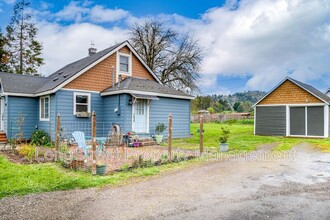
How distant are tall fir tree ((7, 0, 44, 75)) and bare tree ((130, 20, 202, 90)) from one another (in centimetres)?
1152

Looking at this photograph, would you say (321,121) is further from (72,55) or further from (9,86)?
(72,55)

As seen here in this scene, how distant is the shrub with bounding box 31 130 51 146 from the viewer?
13.2 meters

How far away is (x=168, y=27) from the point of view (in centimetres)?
2667

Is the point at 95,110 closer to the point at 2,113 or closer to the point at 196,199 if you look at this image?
the point at 2,113

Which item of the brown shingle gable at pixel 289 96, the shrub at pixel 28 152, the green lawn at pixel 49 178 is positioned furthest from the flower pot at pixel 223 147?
the brown shingle gable at pixel 289 96

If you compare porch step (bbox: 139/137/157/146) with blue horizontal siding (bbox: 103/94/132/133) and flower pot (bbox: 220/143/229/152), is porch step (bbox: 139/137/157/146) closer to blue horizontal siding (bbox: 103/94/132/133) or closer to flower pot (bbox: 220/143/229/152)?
blue horizontal siding (bbox: 103/94/132/133)

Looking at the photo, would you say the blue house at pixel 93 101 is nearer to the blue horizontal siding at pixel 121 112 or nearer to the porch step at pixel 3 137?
the blue horizontal siding at pixel 121 112

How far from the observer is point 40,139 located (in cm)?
1331

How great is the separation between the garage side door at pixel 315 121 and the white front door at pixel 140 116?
37.7ft

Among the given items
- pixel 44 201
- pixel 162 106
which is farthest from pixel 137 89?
pixel 44 201

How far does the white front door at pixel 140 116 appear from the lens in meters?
13.7

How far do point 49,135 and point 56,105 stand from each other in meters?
1.77

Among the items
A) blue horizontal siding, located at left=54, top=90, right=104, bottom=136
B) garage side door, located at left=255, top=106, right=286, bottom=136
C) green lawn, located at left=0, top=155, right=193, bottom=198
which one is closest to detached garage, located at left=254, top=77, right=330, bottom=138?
garage side door, located at left=255, top=106, right=286, bottom=136

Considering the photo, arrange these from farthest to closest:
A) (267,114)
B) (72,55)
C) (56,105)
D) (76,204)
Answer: (72,55) → (267,114) → (56,105) → (76,204)
